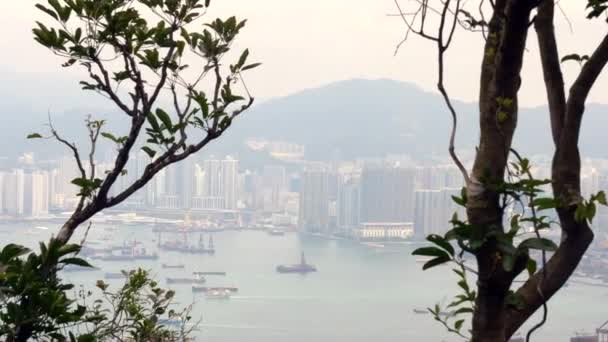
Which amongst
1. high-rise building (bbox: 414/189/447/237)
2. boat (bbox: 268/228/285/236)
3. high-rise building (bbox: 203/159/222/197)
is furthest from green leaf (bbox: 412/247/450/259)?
high-rise building (bbox: 203/159/222/197)

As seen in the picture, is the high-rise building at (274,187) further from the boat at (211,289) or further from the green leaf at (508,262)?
the green leaf at (508,262)

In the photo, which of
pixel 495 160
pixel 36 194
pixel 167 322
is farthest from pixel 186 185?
pixel 495 160

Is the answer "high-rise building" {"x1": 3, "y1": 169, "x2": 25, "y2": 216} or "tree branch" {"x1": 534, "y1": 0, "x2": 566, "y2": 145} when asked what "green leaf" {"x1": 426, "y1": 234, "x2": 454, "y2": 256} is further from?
"high-rise building" {"x1": 3, "y1": 169, "x2": 25, "y2": 216}

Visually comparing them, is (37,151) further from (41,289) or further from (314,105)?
(41,289)

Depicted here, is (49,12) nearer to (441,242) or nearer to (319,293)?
(441,242)

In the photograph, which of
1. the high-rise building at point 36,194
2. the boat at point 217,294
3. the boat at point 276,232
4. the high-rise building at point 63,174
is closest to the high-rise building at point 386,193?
the boat at point 276,232

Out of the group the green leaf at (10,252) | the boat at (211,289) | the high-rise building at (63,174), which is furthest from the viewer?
the high-rise building at (63,174)

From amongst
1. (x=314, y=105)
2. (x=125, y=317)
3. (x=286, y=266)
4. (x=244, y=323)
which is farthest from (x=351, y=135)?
(x=125, y=317)
